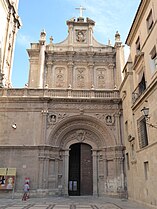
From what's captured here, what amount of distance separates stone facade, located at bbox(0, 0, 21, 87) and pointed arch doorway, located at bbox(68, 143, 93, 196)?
310 inches

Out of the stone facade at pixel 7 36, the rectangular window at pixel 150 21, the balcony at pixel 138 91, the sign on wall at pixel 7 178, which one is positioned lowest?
the sign on wall at pixel 7 178

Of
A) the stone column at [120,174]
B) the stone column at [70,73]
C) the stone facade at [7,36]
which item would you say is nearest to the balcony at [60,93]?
the stone facade at [7,36]

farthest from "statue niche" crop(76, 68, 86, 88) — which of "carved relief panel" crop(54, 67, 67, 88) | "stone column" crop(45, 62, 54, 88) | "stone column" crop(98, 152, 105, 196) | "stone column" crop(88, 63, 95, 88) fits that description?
"stone column" crop(98, 152, 105, 196)

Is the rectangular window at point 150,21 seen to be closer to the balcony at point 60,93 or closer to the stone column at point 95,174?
the balcony at point 60,93

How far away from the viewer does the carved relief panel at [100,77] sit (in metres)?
18.5

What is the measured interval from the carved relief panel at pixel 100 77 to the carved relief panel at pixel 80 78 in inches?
40.9

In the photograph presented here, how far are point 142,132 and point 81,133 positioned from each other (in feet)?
18.4

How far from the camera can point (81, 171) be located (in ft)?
50.3

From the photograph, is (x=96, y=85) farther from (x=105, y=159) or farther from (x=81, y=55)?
(x=105, y=159)

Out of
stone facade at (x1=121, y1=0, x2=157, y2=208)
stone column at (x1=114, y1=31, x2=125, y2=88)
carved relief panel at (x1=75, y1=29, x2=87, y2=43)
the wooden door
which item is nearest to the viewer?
stone facade at (x1=121, y1=0, x2=157, y2=208)

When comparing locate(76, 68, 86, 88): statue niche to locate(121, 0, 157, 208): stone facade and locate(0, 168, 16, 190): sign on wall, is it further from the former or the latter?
locate(0, 168, 16, 190): sign on wall

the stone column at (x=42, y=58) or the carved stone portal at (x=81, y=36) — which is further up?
the carved stone portal at (x=81, y=36)

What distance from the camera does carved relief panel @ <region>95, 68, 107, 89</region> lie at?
18.5 m

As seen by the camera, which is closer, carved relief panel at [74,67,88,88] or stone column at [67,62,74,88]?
stone column at [67,62,74,88]
